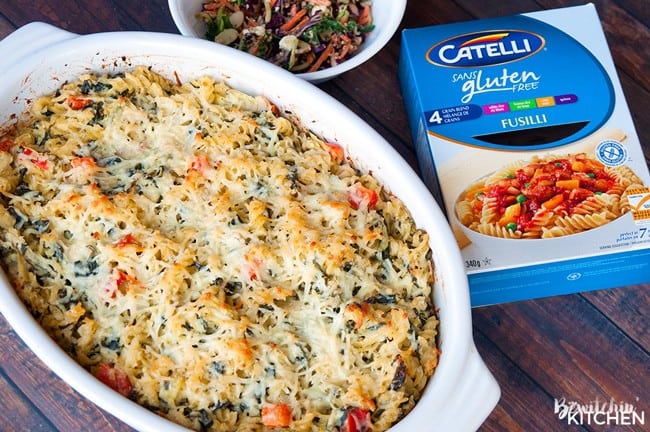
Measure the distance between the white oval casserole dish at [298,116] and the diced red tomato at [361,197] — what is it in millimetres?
56

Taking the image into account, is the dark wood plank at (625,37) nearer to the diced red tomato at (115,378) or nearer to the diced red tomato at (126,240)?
the diced red tomato at (126,240)

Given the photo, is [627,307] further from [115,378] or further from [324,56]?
[115,378]

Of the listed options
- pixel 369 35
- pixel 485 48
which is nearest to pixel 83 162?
pixel 369 35

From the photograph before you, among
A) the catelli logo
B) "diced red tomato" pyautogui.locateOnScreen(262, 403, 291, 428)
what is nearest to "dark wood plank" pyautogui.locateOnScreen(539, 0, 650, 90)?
the catelli logo

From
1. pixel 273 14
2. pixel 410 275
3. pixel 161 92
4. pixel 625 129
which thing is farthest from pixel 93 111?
pixel 625 129

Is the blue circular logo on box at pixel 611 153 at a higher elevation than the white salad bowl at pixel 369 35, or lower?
lower

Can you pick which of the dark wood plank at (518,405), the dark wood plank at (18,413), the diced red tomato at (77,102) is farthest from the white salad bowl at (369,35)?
the dark wood plank at (18,413)

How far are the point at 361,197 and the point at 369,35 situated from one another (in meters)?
0.67

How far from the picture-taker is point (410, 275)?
1.78 metres

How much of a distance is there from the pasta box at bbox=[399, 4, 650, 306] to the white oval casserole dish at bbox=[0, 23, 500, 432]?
0.82ft

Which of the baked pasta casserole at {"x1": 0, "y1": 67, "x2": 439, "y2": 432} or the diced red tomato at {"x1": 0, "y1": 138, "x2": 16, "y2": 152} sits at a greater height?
the diced red tomato at {"x1": 0, "y1": 138, "x2": 16, "y2": 152}

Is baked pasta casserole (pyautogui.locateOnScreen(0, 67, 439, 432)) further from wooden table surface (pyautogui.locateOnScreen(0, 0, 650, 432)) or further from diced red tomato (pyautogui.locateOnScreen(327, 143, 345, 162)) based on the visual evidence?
wooden table surface (pyautogui.locateOnScreen(0, 0, 650, 432))

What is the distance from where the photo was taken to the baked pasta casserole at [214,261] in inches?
63.7
